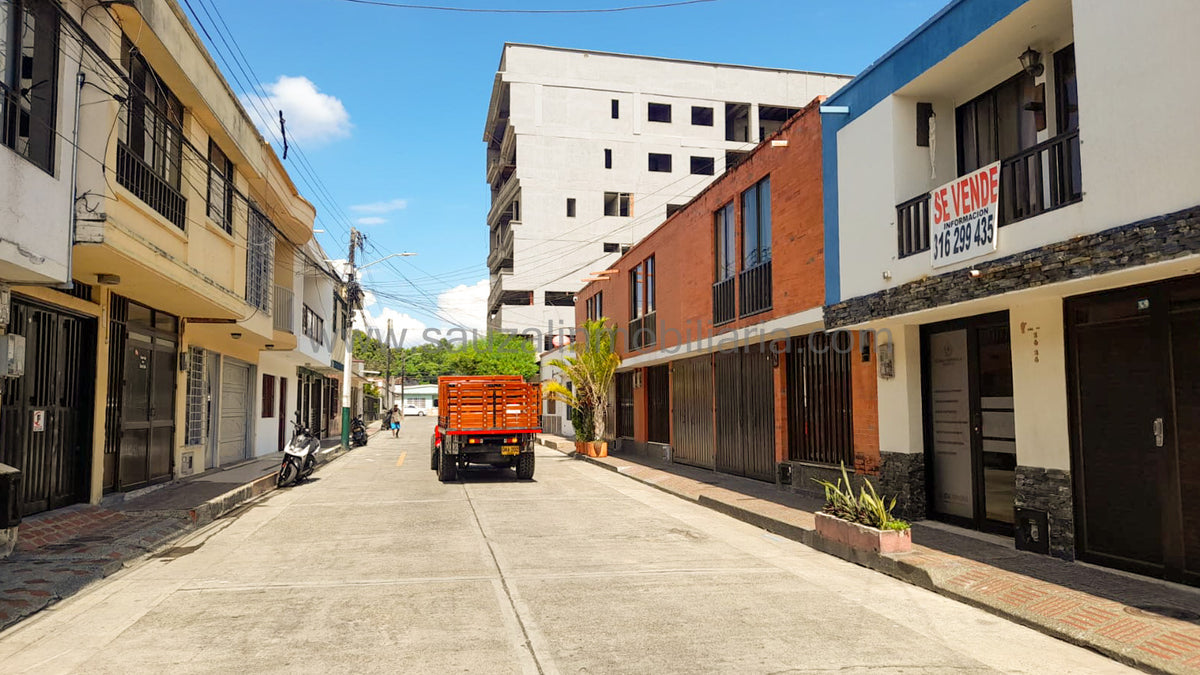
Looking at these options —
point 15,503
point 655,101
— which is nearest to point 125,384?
point 15,503

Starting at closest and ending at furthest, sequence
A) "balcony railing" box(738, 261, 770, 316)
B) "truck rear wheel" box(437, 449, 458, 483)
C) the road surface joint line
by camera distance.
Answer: the road surface joint line < "balcony railing" box(738, 261, 770, 316) < "truck rear wheel" box(437, 449, 458, 483)

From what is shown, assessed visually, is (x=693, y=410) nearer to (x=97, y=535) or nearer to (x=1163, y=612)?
(x=97, y=535)

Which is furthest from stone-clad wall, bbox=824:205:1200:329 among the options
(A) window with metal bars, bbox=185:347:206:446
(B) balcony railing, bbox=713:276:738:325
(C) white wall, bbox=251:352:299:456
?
(C) white wall, bbox=251:352:299:456

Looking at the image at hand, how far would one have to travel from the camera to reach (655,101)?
5384 cm

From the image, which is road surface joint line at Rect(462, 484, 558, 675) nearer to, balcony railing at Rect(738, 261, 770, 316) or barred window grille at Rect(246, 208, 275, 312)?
balcony railing at Rect(738, 261, 770, 316)

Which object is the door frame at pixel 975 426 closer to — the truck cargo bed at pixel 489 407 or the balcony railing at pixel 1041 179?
the balcony railing at pixel 1041 179

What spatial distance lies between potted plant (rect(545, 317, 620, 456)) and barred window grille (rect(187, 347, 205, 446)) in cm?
1025

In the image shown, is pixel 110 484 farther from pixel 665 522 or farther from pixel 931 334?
pixel 931 334

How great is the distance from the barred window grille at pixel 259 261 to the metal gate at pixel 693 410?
10.5m

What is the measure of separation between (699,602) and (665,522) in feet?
16.8

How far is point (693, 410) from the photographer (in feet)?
66.6

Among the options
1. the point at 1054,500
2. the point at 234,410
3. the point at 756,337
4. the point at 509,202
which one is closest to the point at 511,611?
the point at 1054,500

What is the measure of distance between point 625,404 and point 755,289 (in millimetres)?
12547

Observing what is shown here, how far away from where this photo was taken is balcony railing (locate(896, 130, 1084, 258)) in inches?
306
